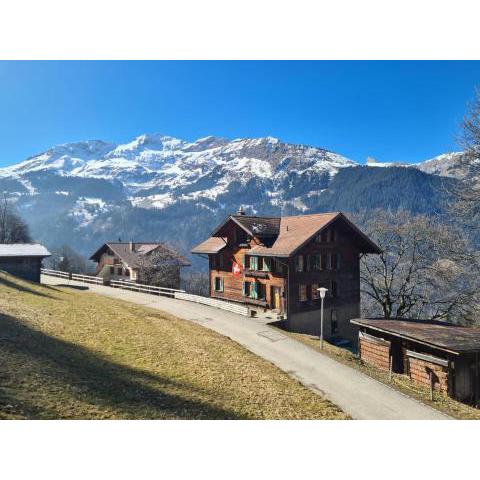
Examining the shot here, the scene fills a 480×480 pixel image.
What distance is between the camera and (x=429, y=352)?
18.6 meters

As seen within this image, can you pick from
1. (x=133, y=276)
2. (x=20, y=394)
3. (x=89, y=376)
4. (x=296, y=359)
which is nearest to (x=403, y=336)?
(x=296, y=359)

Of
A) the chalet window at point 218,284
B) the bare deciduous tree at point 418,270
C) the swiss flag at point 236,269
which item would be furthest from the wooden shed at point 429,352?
the chalet window at point 218,284

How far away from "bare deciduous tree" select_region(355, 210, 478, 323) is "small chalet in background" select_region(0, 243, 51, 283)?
30.7 metres

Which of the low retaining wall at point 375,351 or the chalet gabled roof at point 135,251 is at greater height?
the chalet gabled roof at point 135,251

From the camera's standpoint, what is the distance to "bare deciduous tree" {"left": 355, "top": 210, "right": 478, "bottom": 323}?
1108 inches

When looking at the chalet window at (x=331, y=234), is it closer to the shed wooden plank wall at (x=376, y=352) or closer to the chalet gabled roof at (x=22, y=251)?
the shed wooden plank wall at (x=376, y=352)

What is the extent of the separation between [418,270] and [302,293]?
395 inches

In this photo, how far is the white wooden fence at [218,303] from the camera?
1158 inches

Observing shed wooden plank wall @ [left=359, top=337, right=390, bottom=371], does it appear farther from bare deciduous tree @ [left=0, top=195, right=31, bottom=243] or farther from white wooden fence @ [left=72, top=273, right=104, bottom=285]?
bare deciduous tree @ [left=0, top=195, right=31, bottom=243]

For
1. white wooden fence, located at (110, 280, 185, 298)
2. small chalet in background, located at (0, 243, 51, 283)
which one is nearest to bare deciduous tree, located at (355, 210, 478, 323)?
white wooden fence, located at (110, 280, 185, 298)

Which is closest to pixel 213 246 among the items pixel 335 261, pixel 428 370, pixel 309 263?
pixel 309 263

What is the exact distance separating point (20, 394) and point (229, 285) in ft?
89.5

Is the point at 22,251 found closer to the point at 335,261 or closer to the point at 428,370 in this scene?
the point at 335,261

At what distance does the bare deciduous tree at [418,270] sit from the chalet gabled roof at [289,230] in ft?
5.98
